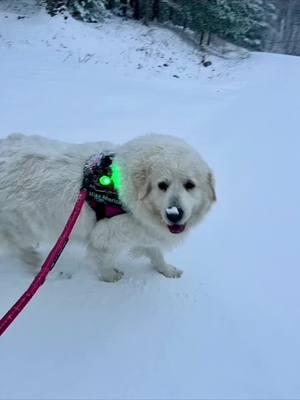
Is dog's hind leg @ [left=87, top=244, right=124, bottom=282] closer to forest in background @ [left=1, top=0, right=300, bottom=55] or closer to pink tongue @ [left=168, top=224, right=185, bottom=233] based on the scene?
pink tongue @ [left=168, top=224, right=185, bottom=233]

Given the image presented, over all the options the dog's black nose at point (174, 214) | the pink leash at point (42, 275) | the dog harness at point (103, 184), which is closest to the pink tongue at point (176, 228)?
the dog's black nose at point (174, 214)

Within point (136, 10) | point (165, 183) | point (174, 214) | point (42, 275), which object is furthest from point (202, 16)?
point (42, 275)

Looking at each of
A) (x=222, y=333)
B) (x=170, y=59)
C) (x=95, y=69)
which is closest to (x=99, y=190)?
(x=222, y=333)

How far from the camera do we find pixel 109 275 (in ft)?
9.11

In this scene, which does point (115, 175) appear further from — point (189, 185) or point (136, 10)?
point (136, 10)

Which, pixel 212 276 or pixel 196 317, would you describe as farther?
pixel 212 276

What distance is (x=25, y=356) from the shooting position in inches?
82.1

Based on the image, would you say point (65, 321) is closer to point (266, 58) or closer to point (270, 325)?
point (270, 325)

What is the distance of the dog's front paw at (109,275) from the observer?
2.76 metres

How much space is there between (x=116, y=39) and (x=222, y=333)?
17.6m

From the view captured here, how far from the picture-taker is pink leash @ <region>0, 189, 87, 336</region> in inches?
65.9

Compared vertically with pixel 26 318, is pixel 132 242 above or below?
above

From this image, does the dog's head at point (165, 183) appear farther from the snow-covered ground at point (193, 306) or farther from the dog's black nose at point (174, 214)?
the snow-covered ground at point (193, 306)

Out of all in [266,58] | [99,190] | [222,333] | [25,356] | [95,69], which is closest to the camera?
[25,356]
